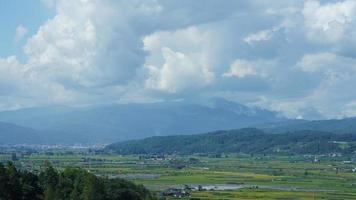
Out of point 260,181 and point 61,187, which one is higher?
point 260,181

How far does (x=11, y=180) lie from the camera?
5138cm

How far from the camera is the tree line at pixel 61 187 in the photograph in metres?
49.8

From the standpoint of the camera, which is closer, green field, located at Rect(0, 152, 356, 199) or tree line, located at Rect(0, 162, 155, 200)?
tree line, located at Rect(0, 162, 155, 200)

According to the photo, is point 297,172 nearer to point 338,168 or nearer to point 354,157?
point 338,168

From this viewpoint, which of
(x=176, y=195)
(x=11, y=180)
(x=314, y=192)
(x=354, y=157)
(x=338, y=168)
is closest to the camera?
(x=11, y=180)

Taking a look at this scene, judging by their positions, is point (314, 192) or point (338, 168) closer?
point (314, 192)

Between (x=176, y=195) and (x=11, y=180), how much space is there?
31.2 metres

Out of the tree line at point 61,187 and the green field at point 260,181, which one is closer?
the tree line at point 61,187

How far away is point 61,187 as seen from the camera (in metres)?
53.1

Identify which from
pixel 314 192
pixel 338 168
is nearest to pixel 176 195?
pixel 314 192

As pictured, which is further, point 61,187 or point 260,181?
point 260,181

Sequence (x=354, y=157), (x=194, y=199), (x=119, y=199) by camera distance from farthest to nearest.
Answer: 1. (x=354, y=157)
2. (x=194, y=199)
3. (x=119, y=199)

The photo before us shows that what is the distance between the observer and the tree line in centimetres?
4978

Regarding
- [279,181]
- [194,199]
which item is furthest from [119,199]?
[279,181]
